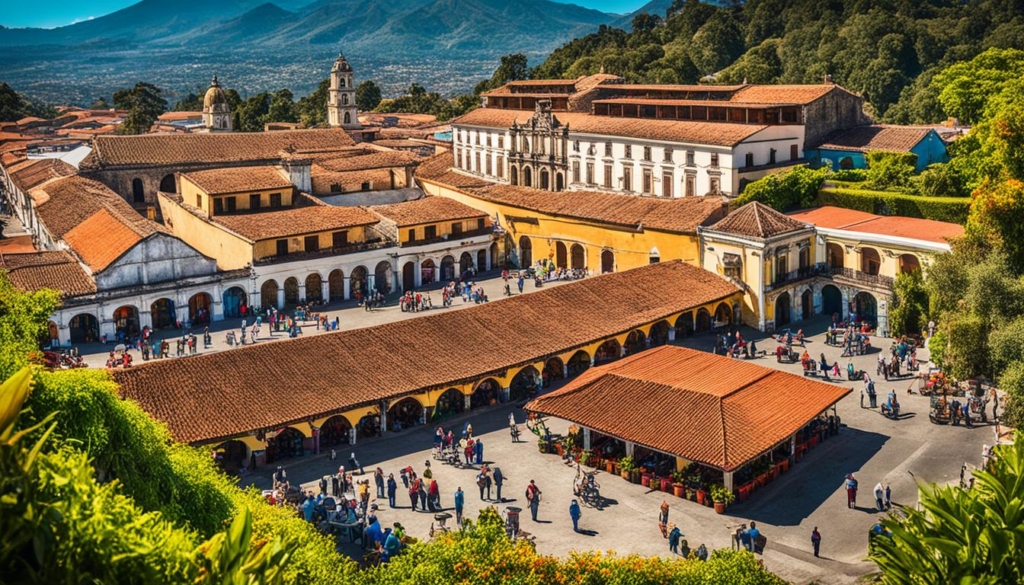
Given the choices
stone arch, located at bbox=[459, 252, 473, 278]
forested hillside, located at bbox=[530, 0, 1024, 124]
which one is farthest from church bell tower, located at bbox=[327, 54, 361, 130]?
stone arch, located at bbox=[459, 252, 473, 278]

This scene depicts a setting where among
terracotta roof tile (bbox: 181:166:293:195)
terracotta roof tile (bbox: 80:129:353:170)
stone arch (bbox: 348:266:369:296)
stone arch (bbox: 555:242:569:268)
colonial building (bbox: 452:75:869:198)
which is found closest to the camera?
stone arch (bbox: 348:266:369:296)

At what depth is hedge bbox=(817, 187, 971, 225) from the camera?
49.0 meters

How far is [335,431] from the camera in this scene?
33.6 metres

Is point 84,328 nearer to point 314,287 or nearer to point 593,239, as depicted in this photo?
point 314,287

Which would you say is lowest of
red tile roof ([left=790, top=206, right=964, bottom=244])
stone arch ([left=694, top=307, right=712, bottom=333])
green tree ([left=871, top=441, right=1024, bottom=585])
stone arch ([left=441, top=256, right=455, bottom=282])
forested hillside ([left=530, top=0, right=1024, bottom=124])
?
stone arch ([left=694, top=307, right=712, bottom=333])

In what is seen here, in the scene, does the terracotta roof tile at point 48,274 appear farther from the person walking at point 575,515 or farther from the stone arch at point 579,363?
the person walking at point 575,515

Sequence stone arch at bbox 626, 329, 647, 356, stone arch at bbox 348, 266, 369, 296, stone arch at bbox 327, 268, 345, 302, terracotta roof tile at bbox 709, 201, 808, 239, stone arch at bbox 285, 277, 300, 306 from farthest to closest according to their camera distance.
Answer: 1. stone arch at bbox 348, 266, 369, 296
2. stone arch at bbox 327, 268, 345, 302
3. stone arch at bbox 285, 277, 300, 306
4. terracotta roof tile at bbox 709, 201, 808, 239
5. stone arch at bbox 626, 329, 647, 356

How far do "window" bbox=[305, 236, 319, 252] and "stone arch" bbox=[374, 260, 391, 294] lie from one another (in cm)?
373

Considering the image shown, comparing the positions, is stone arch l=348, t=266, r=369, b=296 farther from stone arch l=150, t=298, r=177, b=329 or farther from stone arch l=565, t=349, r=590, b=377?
stone arch l=565, t=349, r=590, b=377

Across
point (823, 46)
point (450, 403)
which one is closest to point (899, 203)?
point (450, 403)

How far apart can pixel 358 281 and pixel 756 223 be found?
2076 centimetres

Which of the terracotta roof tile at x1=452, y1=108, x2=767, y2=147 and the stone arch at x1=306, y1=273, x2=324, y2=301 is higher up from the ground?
the terracotta roof tile at x1=452, y1=108, x2=767, y2=147

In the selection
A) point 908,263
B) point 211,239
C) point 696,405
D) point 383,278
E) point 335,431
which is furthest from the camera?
point 383,278

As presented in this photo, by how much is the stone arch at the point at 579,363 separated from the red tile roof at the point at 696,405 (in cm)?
500
